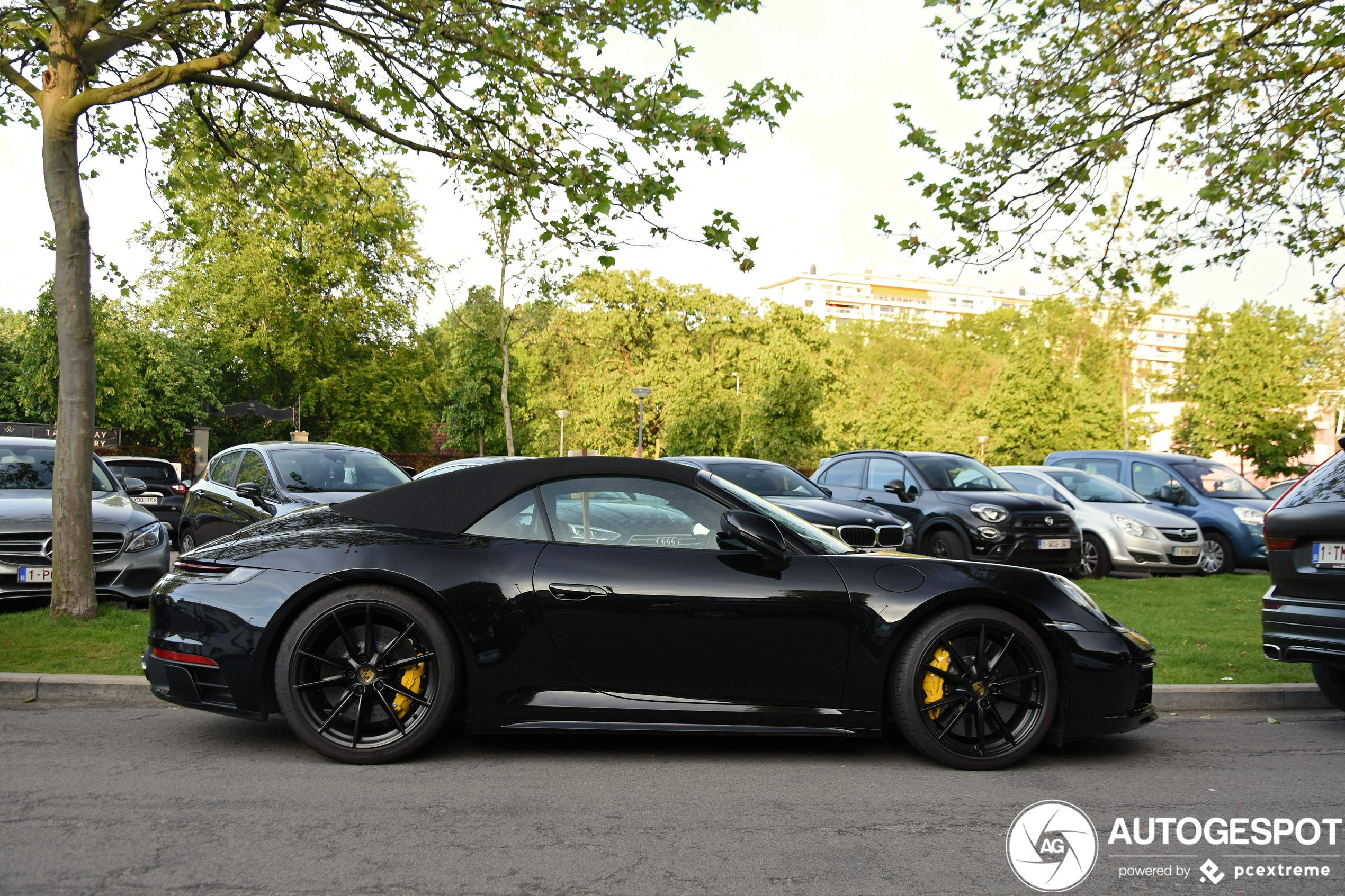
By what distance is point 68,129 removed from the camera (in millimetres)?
8086

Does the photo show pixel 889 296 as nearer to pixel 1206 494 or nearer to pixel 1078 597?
pixel 1206 494

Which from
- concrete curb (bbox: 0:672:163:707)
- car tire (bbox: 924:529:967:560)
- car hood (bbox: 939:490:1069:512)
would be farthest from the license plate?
car hood (bbox: 939:490:1069:512)

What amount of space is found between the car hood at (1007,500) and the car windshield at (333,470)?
274 inches

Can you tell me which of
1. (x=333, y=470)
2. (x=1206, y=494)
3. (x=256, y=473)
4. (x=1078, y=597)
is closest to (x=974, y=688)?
(x=1078, y=597)

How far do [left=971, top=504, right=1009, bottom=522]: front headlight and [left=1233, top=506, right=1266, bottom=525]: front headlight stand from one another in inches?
192

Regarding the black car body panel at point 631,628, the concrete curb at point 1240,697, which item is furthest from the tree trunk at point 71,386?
the concrete curb at point 1240,697

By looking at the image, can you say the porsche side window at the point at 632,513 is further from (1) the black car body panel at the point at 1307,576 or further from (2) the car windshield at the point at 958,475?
(2) the car windshield at the point at 958,475

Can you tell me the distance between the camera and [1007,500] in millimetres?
13281

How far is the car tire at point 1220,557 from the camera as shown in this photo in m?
15.5

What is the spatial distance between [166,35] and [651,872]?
9.00 meters

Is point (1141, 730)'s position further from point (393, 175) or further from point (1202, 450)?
point (1202, 450)

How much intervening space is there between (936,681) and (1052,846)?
41.7 inches

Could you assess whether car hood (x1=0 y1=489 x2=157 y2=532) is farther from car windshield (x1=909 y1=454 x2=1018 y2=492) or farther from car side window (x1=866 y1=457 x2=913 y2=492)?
car windshield (x1=909 y1=454 x2=1018 y2=492)

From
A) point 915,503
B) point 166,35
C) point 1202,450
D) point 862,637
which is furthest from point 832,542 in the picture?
point 1202,450
